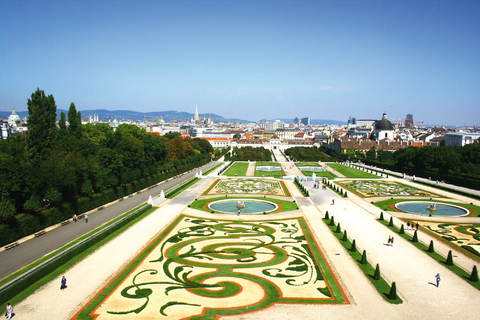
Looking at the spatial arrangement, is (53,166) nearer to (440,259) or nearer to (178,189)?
(178,189)

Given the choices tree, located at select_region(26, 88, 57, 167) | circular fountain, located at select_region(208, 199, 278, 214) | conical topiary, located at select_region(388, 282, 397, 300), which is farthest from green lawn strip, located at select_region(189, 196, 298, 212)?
conical topiary, located at select_region(388, 282, 397, 300)

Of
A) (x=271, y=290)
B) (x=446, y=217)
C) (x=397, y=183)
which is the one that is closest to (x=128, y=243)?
(x=271, y=290)

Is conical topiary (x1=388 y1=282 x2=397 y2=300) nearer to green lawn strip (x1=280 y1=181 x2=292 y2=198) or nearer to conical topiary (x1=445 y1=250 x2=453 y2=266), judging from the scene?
conical topiary (x1=445 y1=250 x2=453 y2=266)

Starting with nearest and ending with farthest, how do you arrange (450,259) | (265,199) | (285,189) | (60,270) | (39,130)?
(60,270) → (450,259) → (39,130) → (265,199) → (285,189)

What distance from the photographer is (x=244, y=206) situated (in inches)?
1581

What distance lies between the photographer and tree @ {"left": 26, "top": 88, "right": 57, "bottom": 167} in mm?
39181

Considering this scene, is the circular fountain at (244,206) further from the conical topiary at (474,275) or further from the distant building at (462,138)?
the distant building at (462,138)

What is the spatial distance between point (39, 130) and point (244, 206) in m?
25.5

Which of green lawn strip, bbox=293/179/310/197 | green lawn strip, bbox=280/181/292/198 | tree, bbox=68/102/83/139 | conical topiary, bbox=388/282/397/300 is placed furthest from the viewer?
tree, bbox=68/102/83/139

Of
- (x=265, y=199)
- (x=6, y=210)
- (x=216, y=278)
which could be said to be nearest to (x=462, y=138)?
(x=265, y=199)

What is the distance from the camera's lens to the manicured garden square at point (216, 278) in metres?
18.1

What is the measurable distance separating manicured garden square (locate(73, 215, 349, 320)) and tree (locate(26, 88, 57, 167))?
66.1 feet

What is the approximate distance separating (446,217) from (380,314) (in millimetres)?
24501

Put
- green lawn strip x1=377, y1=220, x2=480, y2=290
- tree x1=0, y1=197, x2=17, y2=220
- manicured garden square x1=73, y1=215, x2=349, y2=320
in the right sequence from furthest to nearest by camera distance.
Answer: tree x1=0, y1=197, x2=17, y2=220 → green lawn strip x1=377, y1=220, x2=480, y2=290 → manicured garden square x1=73, y1=215, x2=349, y2=320
